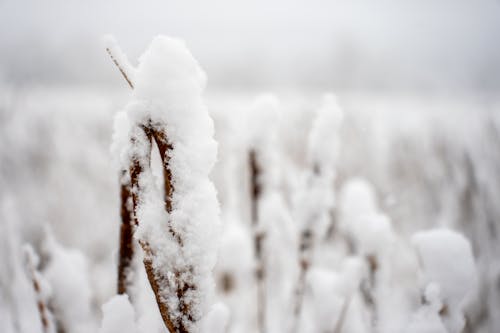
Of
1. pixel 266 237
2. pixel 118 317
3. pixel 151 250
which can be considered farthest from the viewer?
pixel 266 237

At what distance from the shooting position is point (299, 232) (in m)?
1.01

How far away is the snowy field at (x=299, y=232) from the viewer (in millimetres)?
762

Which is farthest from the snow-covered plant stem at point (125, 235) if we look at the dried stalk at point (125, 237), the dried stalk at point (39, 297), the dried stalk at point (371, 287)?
the dried stalk at point (371, 287)

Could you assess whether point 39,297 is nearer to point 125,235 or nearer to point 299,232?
point 125,235

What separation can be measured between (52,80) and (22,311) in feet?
42.2

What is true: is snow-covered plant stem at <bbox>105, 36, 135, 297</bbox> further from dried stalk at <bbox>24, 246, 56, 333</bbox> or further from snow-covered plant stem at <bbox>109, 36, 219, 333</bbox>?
dried stalk at <bbox>24, 246, 56, 333</bbox>

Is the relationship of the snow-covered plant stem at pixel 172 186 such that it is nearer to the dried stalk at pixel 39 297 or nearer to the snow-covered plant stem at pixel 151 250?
the snow-covered plant stem at pixel 151 250

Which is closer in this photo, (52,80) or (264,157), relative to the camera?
(264,157)

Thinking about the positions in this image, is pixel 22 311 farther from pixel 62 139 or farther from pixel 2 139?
pixel 62 139

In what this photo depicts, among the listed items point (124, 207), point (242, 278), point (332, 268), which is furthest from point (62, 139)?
point (124, 207)

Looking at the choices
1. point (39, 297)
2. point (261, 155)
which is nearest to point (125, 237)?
point (39, 297)

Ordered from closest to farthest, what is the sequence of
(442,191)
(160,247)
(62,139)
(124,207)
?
1. (160,247)
2. (124,207)
3. (442,191)
4. (62,139)

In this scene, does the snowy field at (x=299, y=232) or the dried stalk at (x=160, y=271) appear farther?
the snowy field at (x=299, y=232)

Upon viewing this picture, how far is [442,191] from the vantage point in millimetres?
2639
